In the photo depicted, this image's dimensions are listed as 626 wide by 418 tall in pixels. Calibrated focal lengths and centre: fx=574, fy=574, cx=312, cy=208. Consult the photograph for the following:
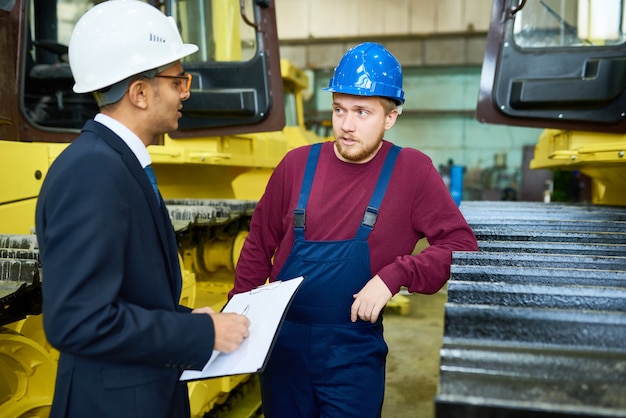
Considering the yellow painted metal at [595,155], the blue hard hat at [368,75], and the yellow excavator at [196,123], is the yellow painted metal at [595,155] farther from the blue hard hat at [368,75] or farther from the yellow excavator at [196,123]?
the yellow excavator at [196,123]

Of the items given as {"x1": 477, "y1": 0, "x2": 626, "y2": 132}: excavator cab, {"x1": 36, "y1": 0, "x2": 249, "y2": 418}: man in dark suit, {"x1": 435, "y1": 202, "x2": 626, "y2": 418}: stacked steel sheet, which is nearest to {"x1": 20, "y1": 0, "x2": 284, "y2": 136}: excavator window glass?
{"x1": 477, "y1": 0, "x2": 626, "y2": 132}: excavator cab

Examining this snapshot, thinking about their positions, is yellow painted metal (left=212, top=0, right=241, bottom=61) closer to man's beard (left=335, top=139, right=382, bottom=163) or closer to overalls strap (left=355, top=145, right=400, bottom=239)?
man's beard (left=335, top=139, right=382, bottom=163)

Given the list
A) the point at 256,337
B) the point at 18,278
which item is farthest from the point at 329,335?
the point at 18,278

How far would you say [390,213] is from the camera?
199cm

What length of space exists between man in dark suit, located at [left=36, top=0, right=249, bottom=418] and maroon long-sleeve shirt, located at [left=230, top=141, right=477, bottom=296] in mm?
640

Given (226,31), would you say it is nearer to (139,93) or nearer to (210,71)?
(210,71)

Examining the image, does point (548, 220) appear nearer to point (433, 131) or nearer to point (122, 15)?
point (122, 15)

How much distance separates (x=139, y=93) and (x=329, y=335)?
103 cm

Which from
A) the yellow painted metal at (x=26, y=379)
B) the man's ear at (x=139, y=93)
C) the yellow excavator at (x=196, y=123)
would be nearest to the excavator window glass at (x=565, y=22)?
the yellow excavator at (x=196, y=123)

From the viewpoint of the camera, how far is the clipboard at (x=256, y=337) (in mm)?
1423

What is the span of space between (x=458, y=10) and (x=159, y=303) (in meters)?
12.2

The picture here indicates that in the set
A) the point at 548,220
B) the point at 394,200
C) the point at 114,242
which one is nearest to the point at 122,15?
the point at 114,242

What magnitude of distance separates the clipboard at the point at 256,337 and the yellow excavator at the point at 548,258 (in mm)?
461

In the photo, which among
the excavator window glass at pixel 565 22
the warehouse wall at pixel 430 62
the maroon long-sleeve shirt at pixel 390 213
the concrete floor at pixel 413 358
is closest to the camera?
the maroon long-sleeve shirt at pixel 390 213
